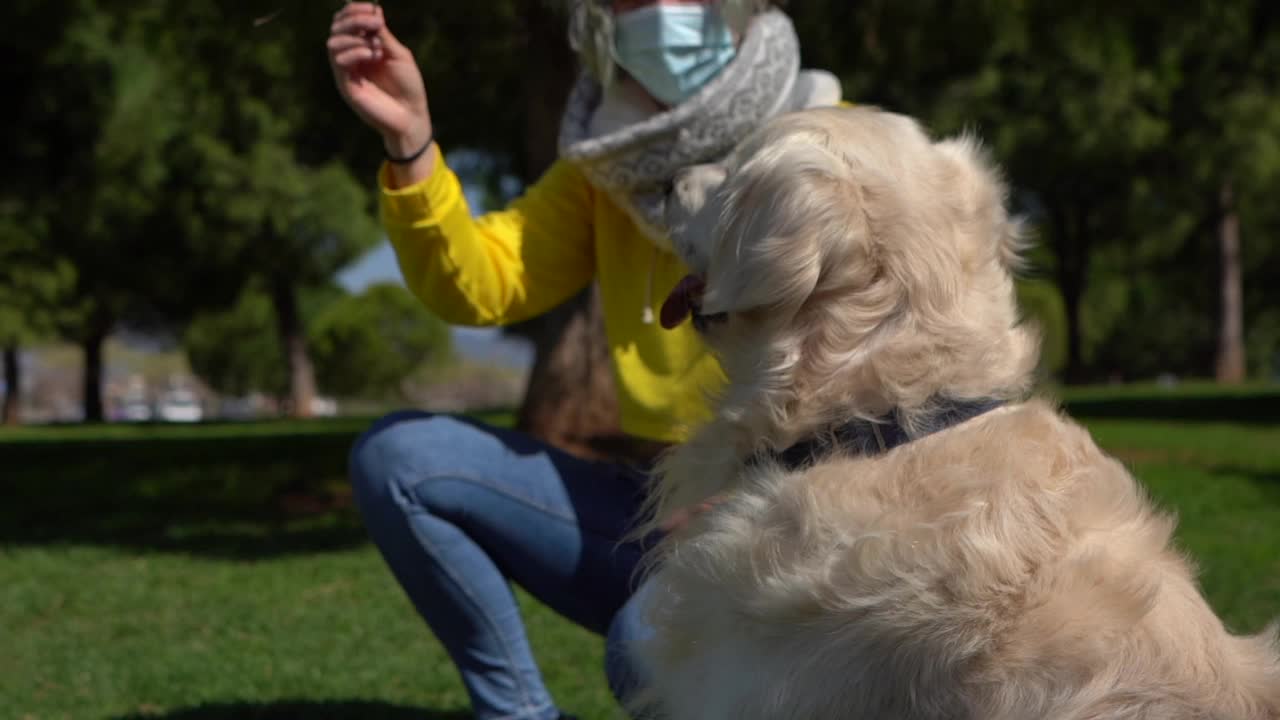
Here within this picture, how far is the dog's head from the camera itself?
2.27 metres

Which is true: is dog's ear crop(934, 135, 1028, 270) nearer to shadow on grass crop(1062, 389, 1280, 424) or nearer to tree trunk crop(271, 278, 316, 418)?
shadow on grass crop(1062, 389, 1280, 424)

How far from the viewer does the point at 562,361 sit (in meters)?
9.24

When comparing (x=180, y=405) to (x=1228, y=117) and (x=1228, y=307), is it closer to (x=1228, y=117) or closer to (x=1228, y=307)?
(x=1228, y=307)

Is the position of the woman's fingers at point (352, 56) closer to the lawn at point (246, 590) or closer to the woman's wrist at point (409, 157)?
the woman's wrist at point (409, 157)

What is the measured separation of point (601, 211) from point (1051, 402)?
1.35 m

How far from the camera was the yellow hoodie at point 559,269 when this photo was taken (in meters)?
2.96

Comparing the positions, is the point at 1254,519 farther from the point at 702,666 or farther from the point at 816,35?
the point at 702,666

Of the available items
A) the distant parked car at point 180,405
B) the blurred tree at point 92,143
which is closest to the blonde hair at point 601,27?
the blurred tree at point 92,143

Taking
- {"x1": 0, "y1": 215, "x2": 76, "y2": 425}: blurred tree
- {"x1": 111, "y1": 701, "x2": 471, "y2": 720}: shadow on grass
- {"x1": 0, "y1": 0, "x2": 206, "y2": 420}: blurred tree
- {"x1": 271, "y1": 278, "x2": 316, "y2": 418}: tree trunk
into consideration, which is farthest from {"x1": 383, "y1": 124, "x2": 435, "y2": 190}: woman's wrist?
{"x1": 271, "y1": 278, "x2": 316, "y2": 418}: tree trunk

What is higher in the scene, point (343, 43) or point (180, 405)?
point (343, 43)

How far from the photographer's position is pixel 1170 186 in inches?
926

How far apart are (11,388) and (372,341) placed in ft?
32.3

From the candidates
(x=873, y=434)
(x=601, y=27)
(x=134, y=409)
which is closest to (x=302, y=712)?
(x=601, y=27)

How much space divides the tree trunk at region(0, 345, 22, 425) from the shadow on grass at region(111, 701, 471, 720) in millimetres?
28571
